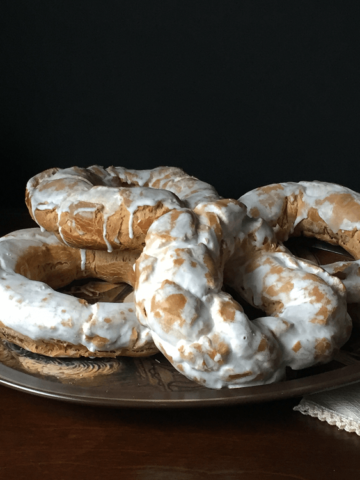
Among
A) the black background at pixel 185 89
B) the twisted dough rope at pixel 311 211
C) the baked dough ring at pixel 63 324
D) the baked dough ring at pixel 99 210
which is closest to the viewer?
the baked dough ring at pixel 63 324

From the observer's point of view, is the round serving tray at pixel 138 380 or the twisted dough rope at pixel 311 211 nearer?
the round serving tray at pixel 138 380

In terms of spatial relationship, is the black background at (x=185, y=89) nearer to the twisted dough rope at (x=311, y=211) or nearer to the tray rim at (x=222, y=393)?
the twisted dough rope at (x=311, y=211)

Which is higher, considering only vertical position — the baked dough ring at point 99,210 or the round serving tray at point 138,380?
the baked dough ring at point 99,210

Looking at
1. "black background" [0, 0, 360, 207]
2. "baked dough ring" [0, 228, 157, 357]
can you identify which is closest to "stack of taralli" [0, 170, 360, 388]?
"baked dough ring" [0, 228, 157, 357]

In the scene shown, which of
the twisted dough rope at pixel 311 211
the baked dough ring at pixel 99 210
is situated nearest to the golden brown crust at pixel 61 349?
the baked dough ring at pixel 99 210

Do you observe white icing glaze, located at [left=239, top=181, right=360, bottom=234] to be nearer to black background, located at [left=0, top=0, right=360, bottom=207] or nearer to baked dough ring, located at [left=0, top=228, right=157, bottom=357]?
baked dough ring, located at [left=0, top=228, right=157, bottom=357]

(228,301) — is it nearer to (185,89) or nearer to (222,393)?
(222,393)

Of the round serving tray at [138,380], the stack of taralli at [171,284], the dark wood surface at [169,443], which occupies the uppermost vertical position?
the stack of taralli at [171,284]
